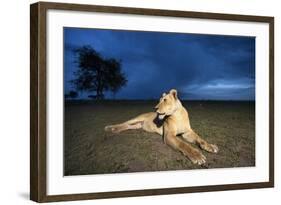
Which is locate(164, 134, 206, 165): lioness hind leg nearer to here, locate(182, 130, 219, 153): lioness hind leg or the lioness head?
locate(182, 130, 219, 153): lioness hind leg

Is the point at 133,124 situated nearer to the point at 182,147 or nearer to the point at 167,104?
the point at 167,104

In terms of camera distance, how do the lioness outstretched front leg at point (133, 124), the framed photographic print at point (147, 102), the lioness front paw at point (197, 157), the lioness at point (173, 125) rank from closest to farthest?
the framed photographic print at point (147, 102), the lioness outstretched front leg at point (133, 124), the lioness at point (173, 125), the lioness front paw at point (197, 157)

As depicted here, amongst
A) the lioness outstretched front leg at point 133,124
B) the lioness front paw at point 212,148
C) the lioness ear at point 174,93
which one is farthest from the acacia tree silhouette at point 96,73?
the lioness front paw at point 212,148

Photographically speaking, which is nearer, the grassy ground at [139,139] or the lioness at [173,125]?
the grassy ground at [139,139]

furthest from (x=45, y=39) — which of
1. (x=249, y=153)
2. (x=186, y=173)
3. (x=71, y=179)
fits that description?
(x=249, y=153)

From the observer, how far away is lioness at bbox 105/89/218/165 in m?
4.62

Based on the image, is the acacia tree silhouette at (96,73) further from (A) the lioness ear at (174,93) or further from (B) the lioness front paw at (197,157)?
(B) the lioness front paw at (197,157)

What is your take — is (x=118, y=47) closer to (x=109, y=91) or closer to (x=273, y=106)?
(x=109, y=91)

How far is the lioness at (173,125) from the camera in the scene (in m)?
4.62

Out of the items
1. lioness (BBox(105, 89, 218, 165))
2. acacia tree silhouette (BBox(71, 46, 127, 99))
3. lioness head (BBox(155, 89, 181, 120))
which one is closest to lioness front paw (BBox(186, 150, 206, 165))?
lioness (BBox(105, 89, 218, 165))

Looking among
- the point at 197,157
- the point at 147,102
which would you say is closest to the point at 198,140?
the point at 197,157

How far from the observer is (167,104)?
468cm

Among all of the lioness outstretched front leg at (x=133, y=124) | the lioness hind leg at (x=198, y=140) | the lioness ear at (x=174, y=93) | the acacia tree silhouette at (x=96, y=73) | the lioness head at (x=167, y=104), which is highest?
the acacia tree silhouette at (x=96, y=73)

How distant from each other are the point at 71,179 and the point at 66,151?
16cm
